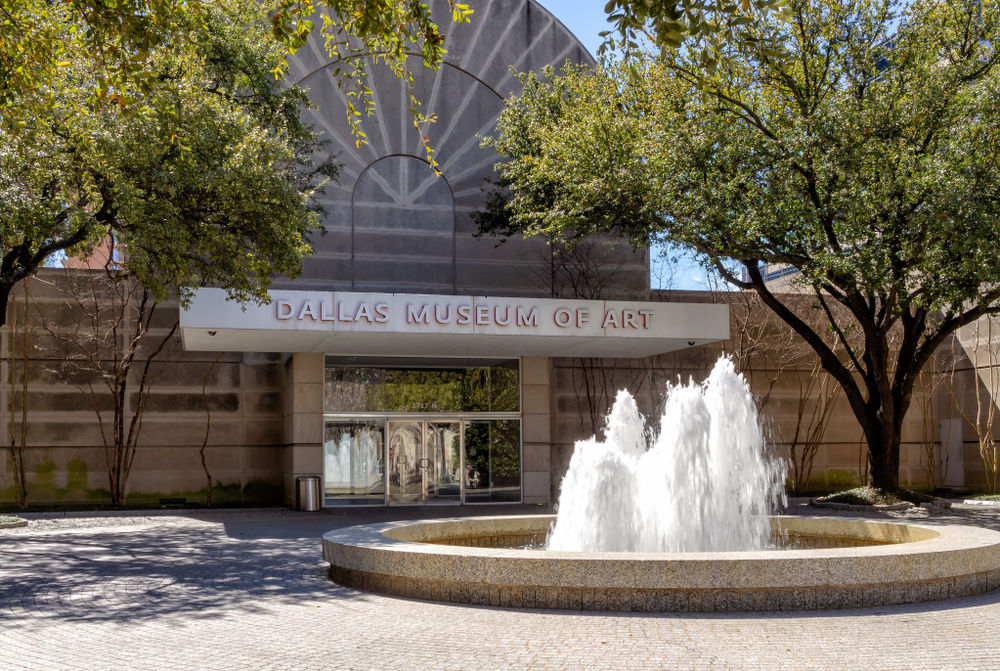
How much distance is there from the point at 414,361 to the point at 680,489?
A: 11573mm

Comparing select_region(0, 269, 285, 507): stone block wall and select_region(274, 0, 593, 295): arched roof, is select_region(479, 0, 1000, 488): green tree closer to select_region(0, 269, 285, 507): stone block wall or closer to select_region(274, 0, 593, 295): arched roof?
select_region(274, 0, 593, 295): arched roof

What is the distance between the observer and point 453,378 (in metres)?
21.5

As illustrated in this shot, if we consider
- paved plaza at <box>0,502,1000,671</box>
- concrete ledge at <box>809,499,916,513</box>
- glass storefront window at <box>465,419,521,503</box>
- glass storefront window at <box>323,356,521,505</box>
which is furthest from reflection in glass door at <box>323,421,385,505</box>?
paved plaza at <box>0,502,1000,671</box>

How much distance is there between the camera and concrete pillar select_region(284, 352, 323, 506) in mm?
20016

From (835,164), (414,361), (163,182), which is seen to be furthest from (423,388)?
(835,164)

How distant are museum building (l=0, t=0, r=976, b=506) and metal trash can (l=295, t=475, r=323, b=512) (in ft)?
1.49

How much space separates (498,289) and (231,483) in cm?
804

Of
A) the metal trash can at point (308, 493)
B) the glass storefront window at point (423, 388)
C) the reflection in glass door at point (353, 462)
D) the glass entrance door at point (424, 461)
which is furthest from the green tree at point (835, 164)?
the metal trash can at point (308, 493)

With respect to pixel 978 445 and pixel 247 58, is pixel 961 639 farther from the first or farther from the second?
pixel 978 445

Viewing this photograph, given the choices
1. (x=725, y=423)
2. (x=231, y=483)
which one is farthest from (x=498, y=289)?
(x=725, y=423)

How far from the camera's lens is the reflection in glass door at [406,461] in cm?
2084

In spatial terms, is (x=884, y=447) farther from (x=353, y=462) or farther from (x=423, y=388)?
(x=353, y=462)

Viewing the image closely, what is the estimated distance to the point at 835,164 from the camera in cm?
1533

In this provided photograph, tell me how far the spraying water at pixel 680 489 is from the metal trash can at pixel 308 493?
973 cm
